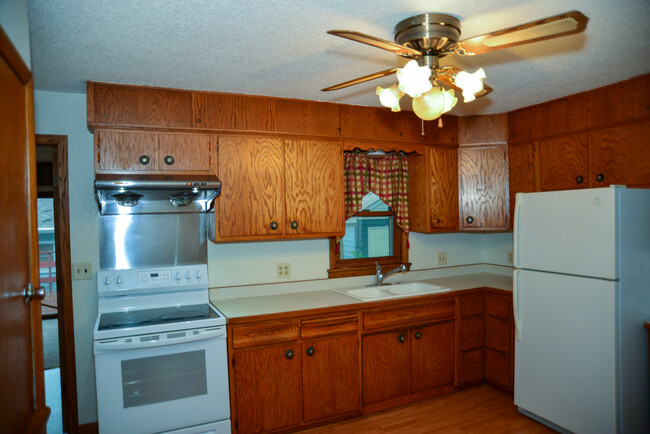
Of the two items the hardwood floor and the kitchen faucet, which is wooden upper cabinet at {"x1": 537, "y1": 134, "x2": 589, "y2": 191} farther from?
the hardwood floor

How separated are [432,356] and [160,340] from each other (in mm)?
2024

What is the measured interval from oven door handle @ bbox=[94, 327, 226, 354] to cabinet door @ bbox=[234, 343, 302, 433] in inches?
9.3

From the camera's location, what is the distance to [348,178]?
3.50 metres

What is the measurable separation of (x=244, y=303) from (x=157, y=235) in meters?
0.78

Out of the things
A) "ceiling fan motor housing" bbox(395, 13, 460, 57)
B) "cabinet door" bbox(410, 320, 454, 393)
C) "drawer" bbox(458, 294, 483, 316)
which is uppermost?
"ceiling fan motor housing" bbox(395, 13, 460, 57)

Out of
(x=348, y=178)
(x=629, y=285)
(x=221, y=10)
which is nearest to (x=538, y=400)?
(x=629, y=285)

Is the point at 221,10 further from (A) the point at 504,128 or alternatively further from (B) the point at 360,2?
(A) the point at 504,128

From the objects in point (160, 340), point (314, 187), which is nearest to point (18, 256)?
point (160, 340)

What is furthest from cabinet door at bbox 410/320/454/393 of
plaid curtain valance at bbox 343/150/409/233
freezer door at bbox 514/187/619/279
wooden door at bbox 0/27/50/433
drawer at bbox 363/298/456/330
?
wooden door at bbox 0/27/50/433

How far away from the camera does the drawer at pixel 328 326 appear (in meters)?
2.80

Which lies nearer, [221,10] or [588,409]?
[221,10]

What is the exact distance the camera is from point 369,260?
3.71 meters

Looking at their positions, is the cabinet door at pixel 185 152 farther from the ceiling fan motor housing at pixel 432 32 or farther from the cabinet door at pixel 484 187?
the cabinet door at pixel 484 187

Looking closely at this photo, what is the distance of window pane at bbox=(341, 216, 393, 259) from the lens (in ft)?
12.0
